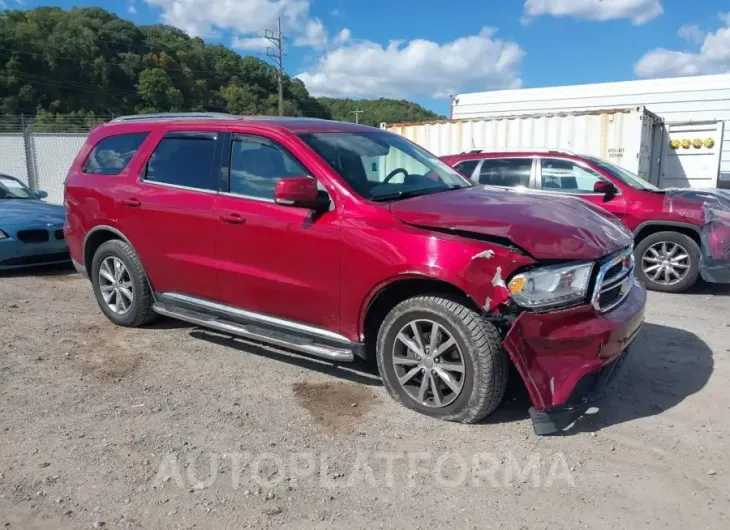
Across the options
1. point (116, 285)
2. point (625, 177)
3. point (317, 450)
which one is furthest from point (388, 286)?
point (625, 177)

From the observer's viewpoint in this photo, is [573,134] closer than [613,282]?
No

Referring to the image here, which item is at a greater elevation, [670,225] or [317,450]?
[670,225]

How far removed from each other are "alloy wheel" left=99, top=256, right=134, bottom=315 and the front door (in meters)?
1.29

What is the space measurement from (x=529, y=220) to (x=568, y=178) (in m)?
4.56

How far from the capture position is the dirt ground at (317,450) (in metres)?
2.75

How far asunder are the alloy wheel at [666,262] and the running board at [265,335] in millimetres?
4784

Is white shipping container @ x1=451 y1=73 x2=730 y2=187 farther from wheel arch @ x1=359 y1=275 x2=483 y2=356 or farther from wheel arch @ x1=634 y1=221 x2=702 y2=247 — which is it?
wheel arch @ x1=359 y1=275 x2=483 y2=356

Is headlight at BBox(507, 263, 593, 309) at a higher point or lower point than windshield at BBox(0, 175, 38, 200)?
lower

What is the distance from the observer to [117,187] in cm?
518

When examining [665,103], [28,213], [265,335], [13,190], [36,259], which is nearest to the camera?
[265,335]

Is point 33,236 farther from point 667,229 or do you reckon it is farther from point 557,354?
point 667,229

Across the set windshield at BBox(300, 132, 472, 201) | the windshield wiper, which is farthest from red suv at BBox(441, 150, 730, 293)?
the windshield wiper

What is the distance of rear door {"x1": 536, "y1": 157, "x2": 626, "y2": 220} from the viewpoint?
7.45m

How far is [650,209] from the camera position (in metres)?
7.02
